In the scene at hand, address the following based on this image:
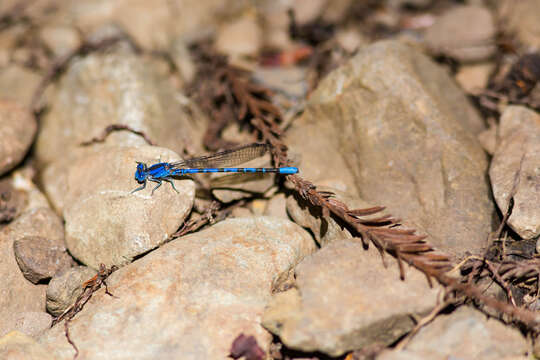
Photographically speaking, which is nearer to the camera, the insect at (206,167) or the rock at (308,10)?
the insect at (206,167)

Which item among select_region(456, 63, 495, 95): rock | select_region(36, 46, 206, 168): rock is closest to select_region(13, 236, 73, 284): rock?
select_region(36, 46, 206, 168): rock

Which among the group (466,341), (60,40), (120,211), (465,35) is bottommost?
(466,341)

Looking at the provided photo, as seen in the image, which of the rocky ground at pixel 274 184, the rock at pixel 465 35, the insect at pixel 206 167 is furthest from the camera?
the rock at pixel 465 35

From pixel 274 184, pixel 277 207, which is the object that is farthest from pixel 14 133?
pixel 277 207

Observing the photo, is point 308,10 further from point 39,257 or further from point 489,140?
point 39,257

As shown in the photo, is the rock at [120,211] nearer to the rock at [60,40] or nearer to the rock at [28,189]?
the rock at [28,189]

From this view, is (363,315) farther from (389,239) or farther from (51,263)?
(51,263)

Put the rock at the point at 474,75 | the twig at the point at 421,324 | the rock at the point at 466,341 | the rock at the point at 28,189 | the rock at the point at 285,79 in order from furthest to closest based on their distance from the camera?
the rock at the point at 474,75
the rock at the point at 285,79
the rock at the point at 28,189
the twig at the point at 421,324
the rock at the point at 466,341

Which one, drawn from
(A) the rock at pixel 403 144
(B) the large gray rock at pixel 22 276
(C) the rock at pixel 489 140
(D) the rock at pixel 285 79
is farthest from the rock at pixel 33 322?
(C) the rock at pixel 489 140
